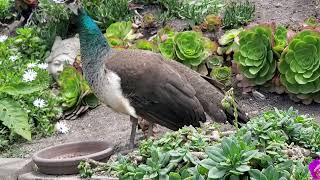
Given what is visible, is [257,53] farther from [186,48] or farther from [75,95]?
[75,95]

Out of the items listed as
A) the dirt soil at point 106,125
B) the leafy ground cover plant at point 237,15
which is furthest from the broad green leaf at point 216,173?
the leafy ground cover plant at point 237,15

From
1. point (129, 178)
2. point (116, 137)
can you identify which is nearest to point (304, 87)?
point (116, 137)

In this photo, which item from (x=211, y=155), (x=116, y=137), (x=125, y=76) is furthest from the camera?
(x=116, y=137)

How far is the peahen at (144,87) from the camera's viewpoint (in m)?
4.68

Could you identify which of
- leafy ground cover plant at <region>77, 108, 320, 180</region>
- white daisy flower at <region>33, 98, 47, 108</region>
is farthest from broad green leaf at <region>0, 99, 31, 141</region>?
leafy ground cover plant at <region>77, 108, 320, 180</region>

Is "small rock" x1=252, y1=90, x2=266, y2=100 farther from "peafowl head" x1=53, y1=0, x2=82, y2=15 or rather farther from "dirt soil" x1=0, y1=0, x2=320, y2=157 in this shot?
"peafowl head" x1=53, y1=0, x2=82, y2=15

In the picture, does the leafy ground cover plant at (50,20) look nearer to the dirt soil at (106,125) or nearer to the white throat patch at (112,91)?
the dirt soil at (106,125)

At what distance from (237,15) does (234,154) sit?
4.14 meters

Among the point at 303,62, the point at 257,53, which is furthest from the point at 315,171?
the point at 257,53

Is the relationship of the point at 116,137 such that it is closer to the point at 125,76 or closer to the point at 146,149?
the point at 125,76

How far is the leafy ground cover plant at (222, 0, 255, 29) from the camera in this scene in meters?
6.73

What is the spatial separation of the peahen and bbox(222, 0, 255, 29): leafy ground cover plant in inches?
74.3

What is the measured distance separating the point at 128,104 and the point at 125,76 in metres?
0.19

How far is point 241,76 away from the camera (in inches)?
232
